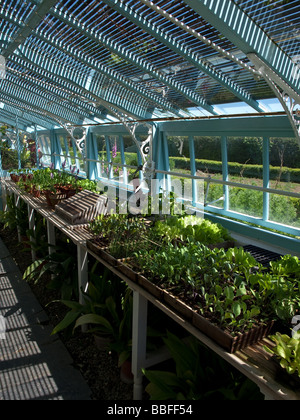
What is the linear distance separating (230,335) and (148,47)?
336 centimetres

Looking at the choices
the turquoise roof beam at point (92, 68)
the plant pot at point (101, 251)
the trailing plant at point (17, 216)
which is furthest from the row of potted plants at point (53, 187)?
the plant pot at point (101, 251)

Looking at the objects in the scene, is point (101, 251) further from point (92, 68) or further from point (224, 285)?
point (92, 68)

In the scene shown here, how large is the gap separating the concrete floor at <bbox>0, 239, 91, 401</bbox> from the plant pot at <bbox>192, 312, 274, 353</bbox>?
63.0 inches

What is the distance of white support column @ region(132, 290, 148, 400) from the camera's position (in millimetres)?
2596

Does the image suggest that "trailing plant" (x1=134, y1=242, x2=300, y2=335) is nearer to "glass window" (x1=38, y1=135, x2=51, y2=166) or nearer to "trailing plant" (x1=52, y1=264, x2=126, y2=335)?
"trailing plant" (x1=52, y1=264, x2=126, y2=335)

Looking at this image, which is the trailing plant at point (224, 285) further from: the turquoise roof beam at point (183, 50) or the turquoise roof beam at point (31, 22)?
the turquoise roof beam at point (31, 22)

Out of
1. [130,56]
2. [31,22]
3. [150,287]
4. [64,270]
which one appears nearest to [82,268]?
[64,270]

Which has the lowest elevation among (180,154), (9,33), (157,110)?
(180,154)

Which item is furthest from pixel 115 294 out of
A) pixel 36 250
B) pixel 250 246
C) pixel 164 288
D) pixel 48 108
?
pixel 48 108

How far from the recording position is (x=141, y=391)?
274cm

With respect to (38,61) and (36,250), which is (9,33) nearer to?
(38,61)

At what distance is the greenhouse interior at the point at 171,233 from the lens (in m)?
2.11

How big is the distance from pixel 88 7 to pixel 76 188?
10.5 feet

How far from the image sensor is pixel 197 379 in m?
2.40
